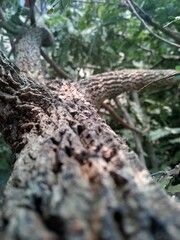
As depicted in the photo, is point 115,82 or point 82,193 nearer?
point 82,193

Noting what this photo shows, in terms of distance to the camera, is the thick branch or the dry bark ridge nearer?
the dry bark ridge

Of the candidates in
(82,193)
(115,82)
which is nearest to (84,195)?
(82,193)

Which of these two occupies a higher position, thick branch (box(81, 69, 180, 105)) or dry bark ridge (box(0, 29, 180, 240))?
thick branch (box(81, 69, 180, 105))

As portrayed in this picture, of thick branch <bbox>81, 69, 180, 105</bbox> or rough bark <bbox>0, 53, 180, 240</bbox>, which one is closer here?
rough bark <bbox>0, 53, 180, 240</bbox>

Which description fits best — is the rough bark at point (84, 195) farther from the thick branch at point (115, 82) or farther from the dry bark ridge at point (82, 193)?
the thick branch at point (115, 82)

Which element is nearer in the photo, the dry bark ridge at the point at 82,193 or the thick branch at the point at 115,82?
the dry bark ridge at the point at 82,193

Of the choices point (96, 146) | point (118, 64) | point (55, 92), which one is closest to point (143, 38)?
point (118, 64)

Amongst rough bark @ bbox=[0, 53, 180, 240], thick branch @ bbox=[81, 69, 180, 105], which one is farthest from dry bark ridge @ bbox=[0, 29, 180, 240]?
thick branch @ bbox=[81, 69, 180, 105]

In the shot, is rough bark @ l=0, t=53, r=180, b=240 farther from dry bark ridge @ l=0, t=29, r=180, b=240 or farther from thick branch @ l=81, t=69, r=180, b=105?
thick branch @ l=81, t=69, r=180, b=105

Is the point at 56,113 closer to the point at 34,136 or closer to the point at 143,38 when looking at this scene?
the point at 34,136

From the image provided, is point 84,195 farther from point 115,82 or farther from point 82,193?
point 115,82

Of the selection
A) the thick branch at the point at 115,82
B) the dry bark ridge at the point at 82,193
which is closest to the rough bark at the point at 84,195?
the dry bark ridge at the point at 82,193
